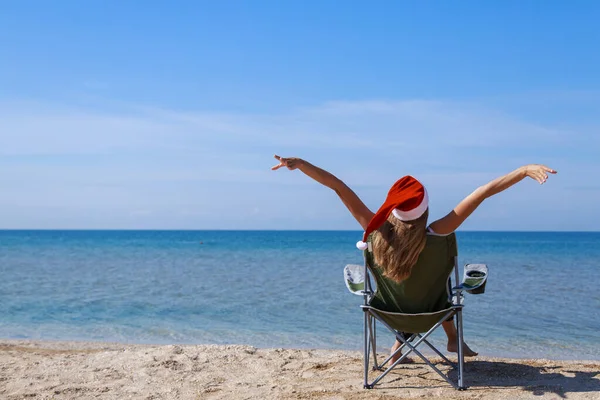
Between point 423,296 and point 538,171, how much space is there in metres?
1.07

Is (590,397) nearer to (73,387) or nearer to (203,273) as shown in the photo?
(73,387)

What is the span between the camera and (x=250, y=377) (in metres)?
4.60

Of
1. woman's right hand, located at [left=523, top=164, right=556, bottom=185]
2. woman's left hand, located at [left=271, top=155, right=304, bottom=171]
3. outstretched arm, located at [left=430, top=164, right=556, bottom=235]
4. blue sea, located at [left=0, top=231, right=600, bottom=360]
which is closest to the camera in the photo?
woman's right hand, located at [left=523, top=164, right=556, bottom=185]

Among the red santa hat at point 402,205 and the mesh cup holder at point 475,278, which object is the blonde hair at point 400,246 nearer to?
the red santa hat at point 402,205

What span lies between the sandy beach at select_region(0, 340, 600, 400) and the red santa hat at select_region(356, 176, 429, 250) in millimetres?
1011

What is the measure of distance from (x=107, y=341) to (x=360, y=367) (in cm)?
364

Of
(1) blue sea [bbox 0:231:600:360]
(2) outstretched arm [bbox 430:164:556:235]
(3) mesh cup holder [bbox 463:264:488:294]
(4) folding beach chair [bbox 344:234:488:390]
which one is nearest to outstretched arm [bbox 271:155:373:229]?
(4) folding beach chair [bbox 344:234:488:390]

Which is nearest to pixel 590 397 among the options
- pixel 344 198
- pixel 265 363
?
pixel 344 198

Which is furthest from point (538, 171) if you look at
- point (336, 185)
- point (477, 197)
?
point (336, 185)

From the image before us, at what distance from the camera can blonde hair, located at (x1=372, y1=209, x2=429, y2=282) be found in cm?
399

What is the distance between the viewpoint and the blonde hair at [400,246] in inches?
157

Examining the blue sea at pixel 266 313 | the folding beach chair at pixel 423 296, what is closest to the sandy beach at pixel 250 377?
the folding beach chair at pixel 423 296

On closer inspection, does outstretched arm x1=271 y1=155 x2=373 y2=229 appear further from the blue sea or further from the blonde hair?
the blue sea

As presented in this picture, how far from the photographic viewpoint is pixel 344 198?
170 inches
